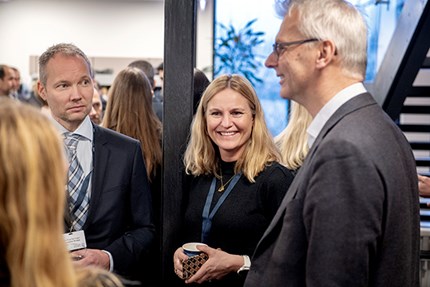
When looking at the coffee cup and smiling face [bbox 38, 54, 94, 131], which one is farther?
smiling face [bbox 38, 54, 94, 131]

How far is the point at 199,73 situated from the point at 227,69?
2.69 metres

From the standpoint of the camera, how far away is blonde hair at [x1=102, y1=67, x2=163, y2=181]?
115 inches

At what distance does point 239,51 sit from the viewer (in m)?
5.76

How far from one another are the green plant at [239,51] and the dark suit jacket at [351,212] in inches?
167

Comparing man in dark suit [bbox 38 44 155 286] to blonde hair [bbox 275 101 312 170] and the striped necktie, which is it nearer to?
the striped necktie

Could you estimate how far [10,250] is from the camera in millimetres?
908

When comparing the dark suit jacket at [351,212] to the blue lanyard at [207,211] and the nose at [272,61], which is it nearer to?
the nose at [272,61]

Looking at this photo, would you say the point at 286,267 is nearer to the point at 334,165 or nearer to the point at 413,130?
the point at 334,165

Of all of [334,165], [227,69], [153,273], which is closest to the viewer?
[334,165]

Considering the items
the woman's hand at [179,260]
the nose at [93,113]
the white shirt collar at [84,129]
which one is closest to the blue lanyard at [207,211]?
the woman's hand at [179,260]

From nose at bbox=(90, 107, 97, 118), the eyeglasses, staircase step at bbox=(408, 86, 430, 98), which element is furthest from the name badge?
staircase step at bbox=(408, 86, 430, 98)

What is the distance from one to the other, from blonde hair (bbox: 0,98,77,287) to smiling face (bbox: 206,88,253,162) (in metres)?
1.33

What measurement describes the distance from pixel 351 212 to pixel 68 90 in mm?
1254

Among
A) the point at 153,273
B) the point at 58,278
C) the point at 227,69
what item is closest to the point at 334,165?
the point at 58,278
